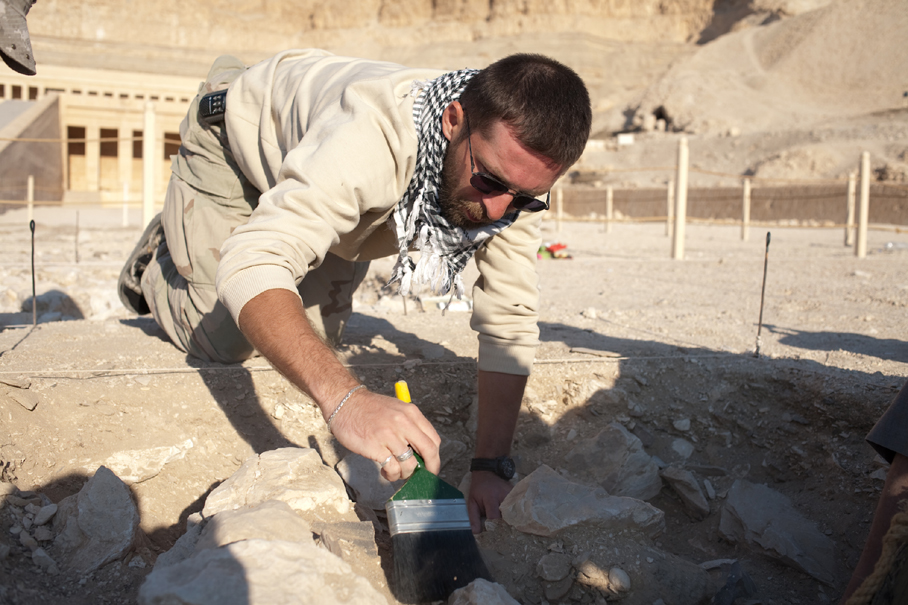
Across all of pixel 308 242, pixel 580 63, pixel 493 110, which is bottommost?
pixel 308 242

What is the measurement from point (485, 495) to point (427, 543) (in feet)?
2.01

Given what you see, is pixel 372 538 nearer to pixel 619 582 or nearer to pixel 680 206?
pixel 619 582

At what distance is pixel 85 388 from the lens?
219 centimetres

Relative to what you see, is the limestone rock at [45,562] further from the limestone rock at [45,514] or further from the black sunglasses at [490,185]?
the black sunglasses at [490,185]

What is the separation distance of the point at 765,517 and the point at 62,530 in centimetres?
207

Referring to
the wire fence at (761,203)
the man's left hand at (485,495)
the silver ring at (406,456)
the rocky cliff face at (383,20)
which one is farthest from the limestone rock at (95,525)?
→ the rocky cliff face at (383,20)

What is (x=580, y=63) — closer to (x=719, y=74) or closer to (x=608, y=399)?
(x=719, y=74)

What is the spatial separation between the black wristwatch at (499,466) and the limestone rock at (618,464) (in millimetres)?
364

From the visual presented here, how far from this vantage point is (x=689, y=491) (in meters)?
2.24

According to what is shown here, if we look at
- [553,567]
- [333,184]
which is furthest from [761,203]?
[333,184]

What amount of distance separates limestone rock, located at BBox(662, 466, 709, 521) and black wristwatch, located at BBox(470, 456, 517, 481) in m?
0.60

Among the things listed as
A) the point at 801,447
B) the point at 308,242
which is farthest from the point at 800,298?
the point at 308,242

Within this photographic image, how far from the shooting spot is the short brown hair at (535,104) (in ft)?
5.70

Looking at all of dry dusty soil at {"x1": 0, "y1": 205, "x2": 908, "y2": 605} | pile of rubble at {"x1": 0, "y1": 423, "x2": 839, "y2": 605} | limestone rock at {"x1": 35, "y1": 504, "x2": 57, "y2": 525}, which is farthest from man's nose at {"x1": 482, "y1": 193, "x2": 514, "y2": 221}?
limestone rock at {"x1": 35, "y1": 504, "x2": 57, "y2": 525}
